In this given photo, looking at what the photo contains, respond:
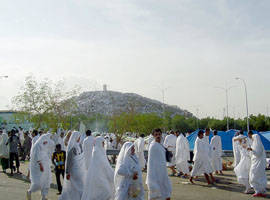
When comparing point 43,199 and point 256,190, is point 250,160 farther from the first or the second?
point 43,199

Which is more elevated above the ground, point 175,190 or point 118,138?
point 118,138

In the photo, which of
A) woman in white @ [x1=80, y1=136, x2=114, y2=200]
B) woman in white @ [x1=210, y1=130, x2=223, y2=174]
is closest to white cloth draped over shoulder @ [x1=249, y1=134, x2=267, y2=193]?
woman in white @ [x1=80, y1=136, x2=114, y2=200]

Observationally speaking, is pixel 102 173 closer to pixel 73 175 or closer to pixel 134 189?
pixel 73 175

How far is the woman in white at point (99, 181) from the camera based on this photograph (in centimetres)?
823

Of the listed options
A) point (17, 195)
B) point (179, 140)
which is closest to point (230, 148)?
point (179, 140)

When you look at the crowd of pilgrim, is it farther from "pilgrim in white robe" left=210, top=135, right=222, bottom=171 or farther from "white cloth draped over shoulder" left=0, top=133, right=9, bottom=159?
"white cloth draped over shoulder" left=0, top=133, right=9, bottom=159

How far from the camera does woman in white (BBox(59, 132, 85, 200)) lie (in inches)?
340

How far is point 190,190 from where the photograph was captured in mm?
11406

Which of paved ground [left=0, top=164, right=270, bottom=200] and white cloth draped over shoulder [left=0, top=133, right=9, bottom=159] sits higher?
white cloth draped over shoulder [left=0, top=133, right=9, bottom=159]

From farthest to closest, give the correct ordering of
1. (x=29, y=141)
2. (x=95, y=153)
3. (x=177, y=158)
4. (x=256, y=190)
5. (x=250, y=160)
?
(x=29, y=141) → (x=177, y=158) → (x=250, y=160) → (x=256, y=190) → (x=95, y=153)

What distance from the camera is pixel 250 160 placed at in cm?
1130

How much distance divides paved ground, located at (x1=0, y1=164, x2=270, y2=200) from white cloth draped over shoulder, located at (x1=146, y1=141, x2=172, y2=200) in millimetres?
2948

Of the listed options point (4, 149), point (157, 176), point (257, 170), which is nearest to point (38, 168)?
point (157, 176)

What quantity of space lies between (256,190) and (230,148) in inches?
477
